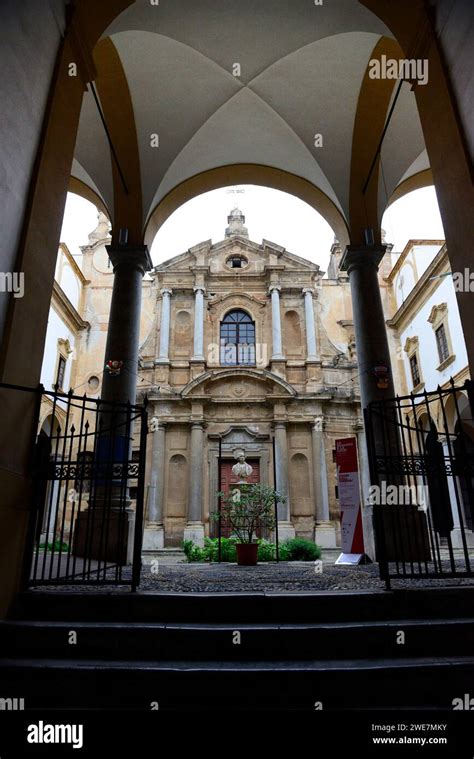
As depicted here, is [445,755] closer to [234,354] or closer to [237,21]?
[237,21]

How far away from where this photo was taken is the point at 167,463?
19.0m

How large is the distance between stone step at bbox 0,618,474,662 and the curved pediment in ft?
53.3

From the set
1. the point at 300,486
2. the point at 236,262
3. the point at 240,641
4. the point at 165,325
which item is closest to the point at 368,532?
the point at 240,641

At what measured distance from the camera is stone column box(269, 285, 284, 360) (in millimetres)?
20797

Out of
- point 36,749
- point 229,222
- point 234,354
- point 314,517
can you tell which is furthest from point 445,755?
point 229,222

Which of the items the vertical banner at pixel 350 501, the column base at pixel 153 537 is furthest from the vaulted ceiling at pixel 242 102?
the column base at pixel 153 537

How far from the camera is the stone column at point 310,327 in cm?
2098

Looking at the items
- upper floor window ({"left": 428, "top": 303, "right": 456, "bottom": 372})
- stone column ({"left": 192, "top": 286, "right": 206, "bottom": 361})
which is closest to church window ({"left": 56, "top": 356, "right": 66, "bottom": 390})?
stone column ({"left": 192, "top": 286, "right": 206, "bottom": 361})

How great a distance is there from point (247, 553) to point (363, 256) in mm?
5763

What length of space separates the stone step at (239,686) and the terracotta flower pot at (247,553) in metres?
5.79

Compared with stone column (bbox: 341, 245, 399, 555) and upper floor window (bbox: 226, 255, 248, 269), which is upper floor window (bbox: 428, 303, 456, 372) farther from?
upper floor window (bbox: 226, 255, 248, 269)

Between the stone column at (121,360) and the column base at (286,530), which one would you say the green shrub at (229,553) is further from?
the column base at (286,530)

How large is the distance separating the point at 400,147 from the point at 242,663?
9333mm

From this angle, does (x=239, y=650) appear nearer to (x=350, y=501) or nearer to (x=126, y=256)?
(x=350, y=501)
